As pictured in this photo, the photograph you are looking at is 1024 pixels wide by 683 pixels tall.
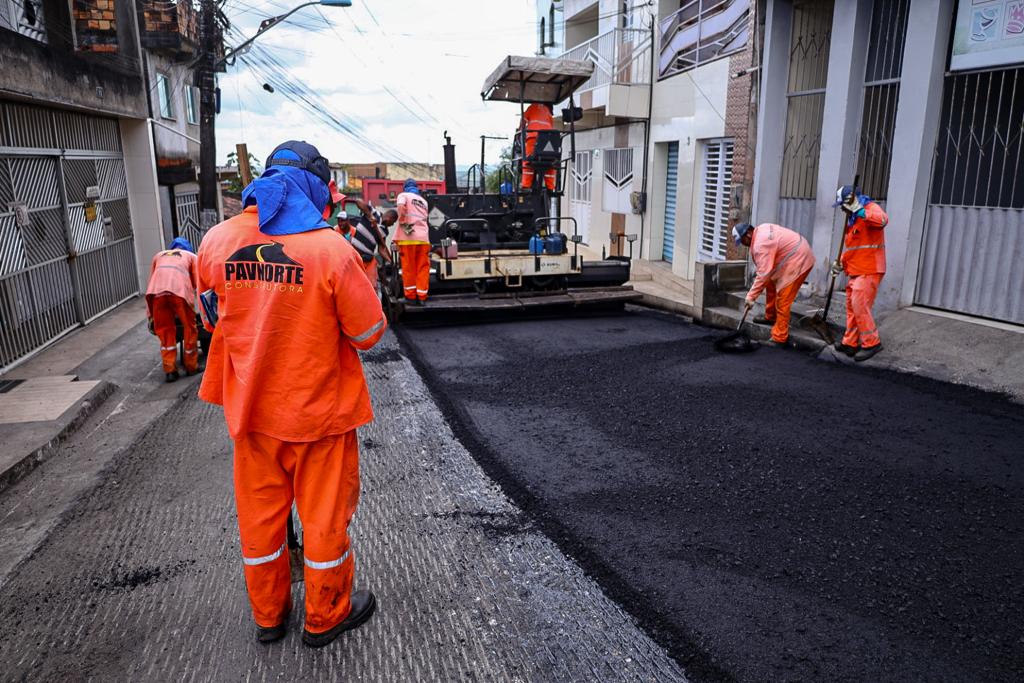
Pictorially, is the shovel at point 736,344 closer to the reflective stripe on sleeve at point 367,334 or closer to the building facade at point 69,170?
the reflective stripe on sleeve at point 367,334

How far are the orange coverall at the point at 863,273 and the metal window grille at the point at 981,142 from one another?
87 centimetres

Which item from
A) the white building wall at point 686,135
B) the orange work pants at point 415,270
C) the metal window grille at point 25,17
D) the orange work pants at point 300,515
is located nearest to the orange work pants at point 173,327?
the orange work pants at point 415,270

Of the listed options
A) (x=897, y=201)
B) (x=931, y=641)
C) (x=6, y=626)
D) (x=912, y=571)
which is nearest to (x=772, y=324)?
(x=897, y=201)

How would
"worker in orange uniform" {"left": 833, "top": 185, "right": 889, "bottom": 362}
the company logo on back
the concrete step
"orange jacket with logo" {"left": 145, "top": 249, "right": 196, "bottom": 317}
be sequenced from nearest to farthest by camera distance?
the company logo on back
"orange jacket with logo" {"left": 145, "top": 249, "right": 196, "bottom": 317}
"worker in orange uniform" {"left": 833, "top": 185, "right": 889, "bottom": 362}
the concrete step

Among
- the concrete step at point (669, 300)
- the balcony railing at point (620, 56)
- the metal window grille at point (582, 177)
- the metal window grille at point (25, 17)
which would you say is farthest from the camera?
the metal window grille at point (582, 177)

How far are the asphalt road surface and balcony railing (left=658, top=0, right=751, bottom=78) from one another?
5341 mm

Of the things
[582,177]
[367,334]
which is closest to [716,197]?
[582,177]

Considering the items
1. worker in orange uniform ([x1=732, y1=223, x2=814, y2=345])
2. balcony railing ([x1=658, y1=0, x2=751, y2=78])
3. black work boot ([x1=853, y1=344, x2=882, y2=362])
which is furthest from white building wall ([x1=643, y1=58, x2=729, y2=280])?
black work boot ([x1=853, y1=344, x2=882, y2=362])

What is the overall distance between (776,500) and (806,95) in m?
6.18

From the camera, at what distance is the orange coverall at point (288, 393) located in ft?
8.11

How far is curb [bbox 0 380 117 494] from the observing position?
4203 mm

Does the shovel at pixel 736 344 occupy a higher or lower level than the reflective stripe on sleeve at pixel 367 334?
lower

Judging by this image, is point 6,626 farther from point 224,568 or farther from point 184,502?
point 184,502

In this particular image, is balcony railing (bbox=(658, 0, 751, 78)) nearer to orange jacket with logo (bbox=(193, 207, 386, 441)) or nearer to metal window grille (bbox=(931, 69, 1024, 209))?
metal window grille (bbox=(931, 69, 1024, 209))
